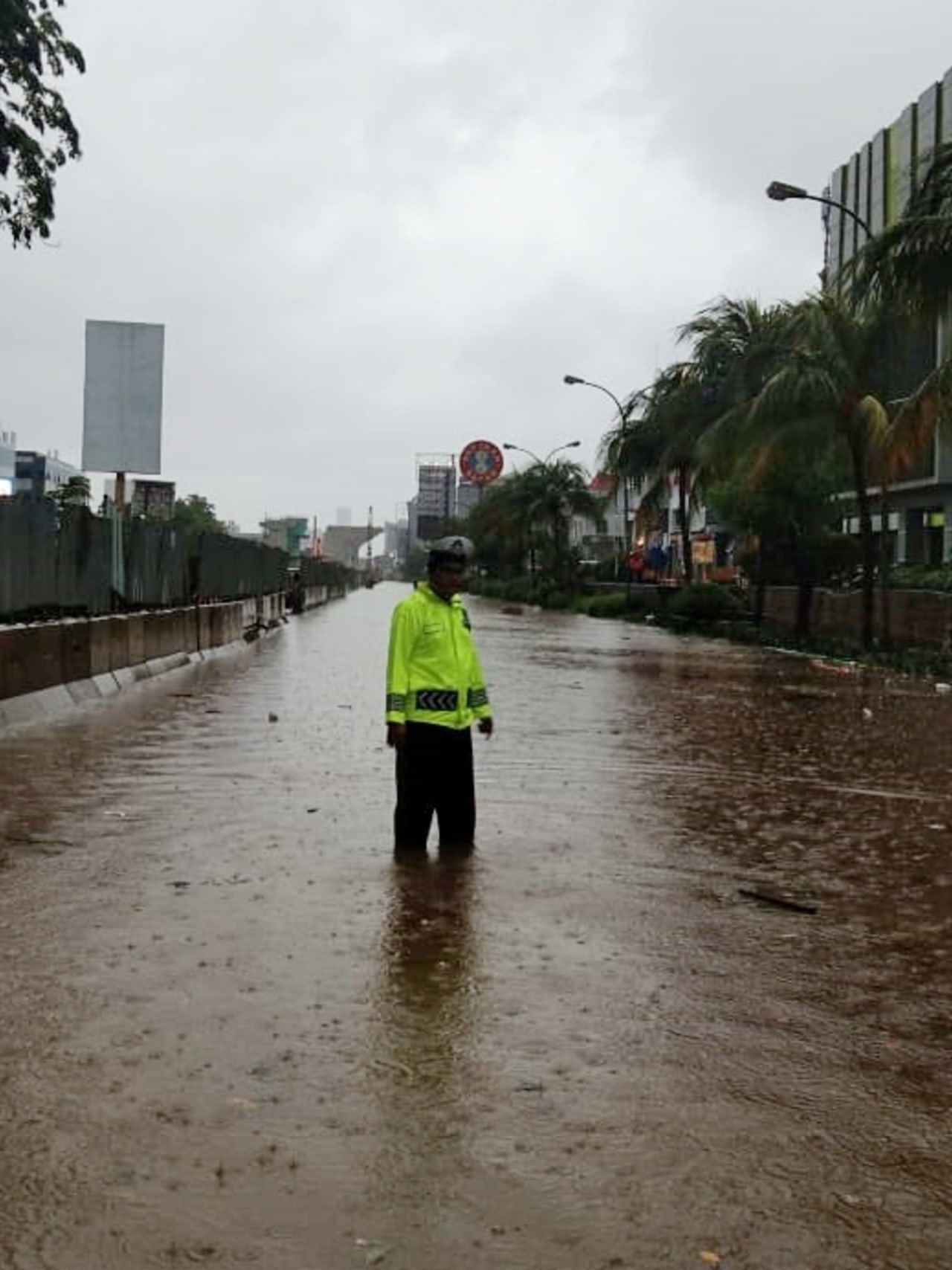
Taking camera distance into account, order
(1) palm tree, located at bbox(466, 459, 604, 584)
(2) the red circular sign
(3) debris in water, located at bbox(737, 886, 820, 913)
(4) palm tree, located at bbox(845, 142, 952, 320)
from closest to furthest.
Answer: (3) debris in water, located at bbox(737, 886, 820, 913)
(4) palm tree, located at bbox(845, 142, 952, 320)
(1) palm tree, located at bbox(466, 459, 604, 584)
(2) the red circular sign

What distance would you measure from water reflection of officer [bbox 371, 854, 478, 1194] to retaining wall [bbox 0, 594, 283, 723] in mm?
7470

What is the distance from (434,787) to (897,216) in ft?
108

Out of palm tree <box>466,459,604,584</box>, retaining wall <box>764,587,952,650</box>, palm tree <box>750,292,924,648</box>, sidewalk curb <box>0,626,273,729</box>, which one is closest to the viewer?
sidewalk curb <box>0,626,273,729</box>

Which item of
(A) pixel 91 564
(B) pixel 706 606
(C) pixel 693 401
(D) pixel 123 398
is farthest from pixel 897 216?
(A) pixel 91 564

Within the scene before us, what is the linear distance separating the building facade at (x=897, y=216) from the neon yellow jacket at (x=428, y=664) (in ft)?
98.0

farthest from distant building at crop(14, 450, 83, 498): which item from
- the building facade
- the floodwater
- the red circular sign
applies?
the floodwater

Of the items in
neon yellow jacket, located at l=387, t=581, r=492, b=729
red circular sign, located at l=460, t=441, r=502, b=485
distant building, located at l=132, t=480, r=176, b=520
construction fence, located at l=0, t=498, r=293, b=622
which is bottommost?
neon yellow jacket, located at l=387, t=581, r=492, b=729

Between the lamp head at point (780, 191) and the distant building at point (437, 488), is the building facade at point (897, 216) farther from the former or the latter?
the distant building at point (437, 488)

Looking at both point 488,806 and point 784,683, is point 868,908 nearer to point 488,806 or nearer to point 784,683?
point 488,806

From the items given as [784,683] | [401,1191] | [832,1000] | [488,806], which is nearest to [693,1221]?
[401,1191]

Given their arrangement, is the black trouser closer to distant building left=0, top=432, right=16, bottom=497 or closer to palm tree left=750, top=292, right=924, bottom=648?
palm tree left=750, top=292, right=924, bottom=648

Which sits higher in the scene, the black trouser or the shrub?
the shrub

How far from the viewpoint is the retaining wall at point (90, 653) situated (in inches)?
530

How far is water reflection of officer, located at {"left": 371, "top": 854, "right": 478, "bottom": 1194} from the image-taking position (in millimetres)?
3684
